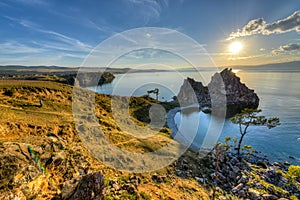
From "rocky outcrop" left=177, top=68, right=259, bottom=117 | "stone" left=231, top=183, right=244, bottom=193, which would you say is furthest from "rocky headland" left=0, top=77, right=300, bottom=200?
"rocky outcrop" left=177, top=68, right=259, bottom=117

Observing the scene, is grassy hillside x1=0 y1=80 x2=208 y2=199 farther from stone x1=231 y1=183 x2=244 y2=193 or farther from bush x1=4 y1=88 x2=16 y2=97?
stone x1=231 y1=183 x2=244 y2=193

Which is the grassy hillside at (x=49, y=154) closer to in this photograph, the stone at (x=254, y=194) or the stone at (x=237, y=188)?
the stone at (x=237, y=188)

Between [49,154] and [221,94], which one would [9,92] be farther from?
[221,94]

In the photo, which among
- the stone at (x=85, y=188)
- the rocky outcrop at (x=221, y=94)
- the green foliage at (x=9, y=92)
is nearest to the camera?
the stone at (x=85, y=188)

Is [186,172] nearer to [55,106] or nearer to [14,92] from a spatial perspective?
[55,106]

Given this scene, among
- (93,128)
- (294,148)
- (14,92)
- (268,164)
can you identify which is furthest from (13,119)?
(294,148)

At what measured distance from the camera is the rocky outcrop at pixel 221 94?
11094 centimetres

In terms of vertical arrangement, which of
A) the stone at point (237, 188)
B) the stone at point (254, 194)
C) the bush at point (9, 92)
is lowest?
the stone at point (237, 188)

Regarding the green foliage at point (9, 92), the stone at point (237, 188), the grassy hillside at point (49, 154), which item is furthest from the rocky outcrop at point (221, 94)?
the green foliage at point (9, 92)

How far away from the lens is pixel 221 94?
390ft

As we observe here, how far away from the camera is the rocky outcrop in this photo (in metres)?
111

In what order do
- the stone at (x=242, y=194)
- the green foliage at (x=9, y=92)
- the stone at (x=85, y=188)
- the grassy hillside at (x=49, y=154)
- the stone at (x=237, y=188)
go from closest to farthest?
the grassy hillside at (x=49, y=154), the stone at (x=85, y=188), the stone at (x=242, y=194), the stone at (x=237, y=188), the green foliage at (x=9, y=92)

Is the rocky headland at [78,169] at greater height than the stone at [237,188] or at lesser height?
greater

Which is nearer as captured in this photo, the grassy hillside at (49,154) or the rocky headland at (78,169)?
the grassy hillside at (49,154)
